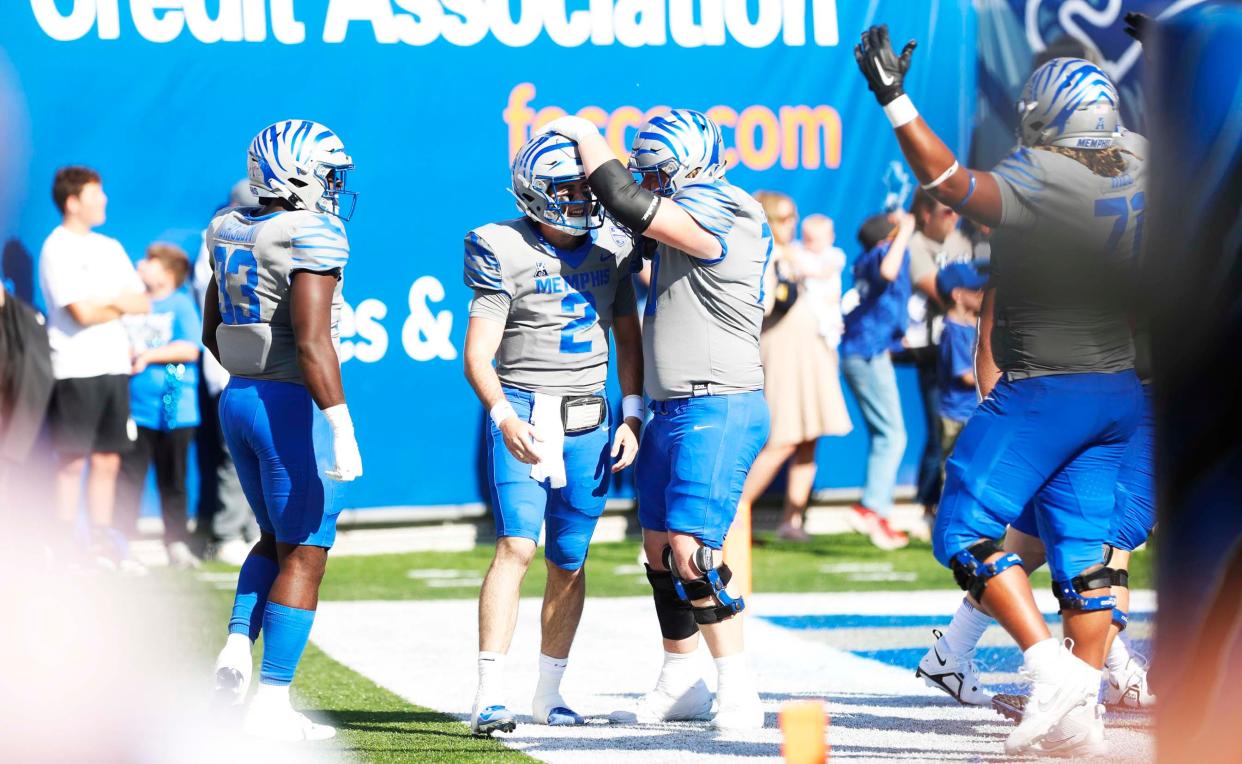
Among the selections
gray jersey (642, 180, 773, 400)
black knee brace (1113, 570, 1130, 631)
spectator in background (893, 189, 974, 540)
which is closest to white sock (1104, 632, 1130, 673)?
black knee brace (1113, 570, 1130, 631)

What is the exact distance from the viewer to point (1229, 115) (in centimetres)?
245

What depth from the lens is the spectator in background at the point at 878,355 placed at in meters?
10.8

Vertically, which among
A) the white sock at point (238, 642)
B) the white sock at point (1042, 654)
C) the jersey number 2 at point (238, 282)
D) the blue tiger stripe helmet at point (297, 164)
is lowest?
the white sock at point (238, 642)

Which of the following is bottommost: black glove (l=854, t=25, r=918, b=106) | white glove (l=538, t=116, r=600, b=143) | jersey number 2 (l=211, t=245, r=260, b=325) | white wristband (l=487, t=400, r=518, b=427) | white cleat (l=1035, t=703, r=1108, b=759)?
white cleat (l=1035, t=703, r=1108, b=759)

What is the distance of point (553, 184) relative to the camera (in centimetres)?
525

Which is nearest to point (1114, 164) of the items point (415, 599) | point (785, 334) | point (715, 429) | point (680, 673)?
point (715, 429)

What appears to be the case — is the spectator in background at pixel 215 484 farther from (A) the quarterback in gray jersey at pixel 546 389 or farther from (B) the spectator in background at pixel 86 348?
(A) the quarterback in gray jersey at pixel 546 389

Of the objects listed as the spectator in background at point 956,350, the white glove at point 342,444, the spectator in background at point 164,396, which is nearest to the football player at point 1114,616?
the white glove at point 342,444

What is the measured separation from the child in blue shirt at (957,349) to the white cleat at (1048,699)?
574 cm

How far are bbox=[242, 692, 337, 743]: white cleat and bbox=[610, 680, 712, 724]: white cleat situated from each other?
40.1 inches

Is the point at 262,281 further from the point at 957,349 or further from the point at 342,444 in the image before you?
the point at 957,349

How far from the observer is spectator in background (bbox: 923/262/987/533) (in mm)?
10430

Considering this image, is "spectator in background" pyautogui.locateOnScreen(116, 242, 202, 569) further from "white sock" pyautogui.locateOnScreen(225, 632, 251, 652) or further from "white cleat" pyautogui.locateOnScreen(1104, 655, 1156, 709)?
"white cleat" pyautogui.locateOnScreen(1104, 655, 1156, 709)

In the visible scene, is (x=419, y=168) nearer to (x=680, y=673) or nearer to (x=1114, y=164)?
(x=680, y=673)
